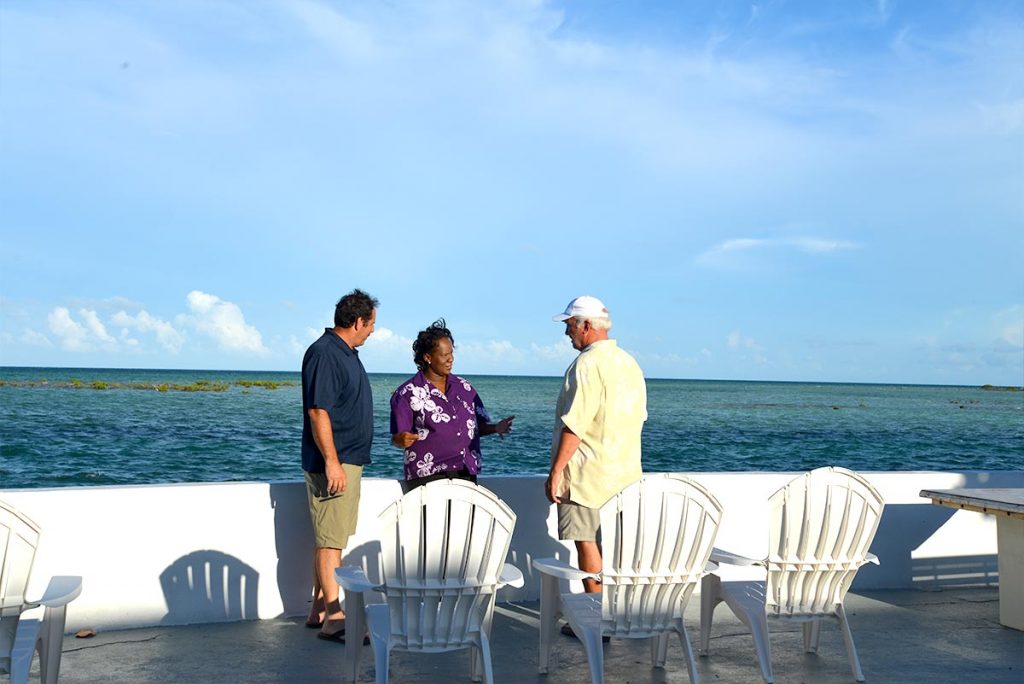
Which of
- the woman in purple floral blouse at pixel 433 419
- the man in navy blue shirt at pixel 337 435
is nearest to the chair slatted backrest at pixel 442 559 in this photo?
the man in navy blue shirt at pixel 337 435

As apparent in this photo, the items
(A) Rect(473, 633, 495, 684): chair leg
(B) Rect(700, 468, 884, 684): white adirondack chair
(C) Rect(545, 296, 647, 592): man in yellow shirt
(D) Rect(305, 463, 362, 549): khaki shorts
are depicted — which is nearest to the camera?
(A) Rect(473, 633, 495, 684): chair leg

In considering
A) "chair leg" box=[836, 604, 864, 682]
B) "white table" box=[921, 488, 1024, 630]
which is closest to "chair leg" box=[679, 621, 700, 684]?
"chair leg" box=[836, 604, 864, 682]

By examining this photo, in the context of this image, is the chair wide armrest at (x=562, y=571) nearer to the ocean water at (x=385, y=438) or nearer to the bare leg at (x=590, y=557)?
the bare leg at (x=590, y=557)

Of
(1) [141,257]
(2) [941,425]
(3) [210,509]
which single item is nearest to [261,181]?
(1) [141,257]

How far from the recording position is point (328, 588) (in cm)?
442

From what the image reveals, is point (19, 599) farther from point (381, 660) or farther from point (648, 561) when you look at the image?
point (648, 561)

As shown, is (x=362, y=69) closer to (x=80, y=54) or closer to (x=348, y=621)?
(x=80, y=54)

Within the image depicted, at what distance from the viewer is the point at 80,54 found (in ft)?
104

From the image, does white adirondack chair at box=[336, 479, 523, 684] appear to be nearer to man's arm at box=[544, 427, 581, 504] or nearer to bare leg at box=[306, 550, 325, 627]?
man's arm at box=[544, 427, 581, 504]

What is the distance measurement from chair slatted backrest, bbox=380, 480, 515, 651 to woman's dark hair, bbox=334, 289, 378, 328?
4.10 feet

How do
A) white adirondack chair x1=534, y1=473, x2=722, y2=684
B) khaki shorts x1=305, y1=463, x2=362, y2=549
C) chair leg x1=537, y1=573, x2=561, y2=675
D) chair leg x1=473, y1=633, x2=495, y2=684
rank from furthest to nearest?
khaki shorts x1=305, y1=463, x2=362, y2=549, chair leg x1=537, y1=573, x2=561, y2=675, white adirondack chair x1=534, y1=473, x2=722, y2=684, chair leg x1=473, y1=633, x2=495, y2=684

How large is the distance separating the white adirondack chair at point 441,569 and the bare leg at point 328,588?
88 cm

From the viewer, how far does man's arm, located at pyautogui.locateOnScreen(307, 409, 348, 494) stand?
4227 mm

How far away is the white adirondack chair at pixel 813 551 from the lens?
154 inches
